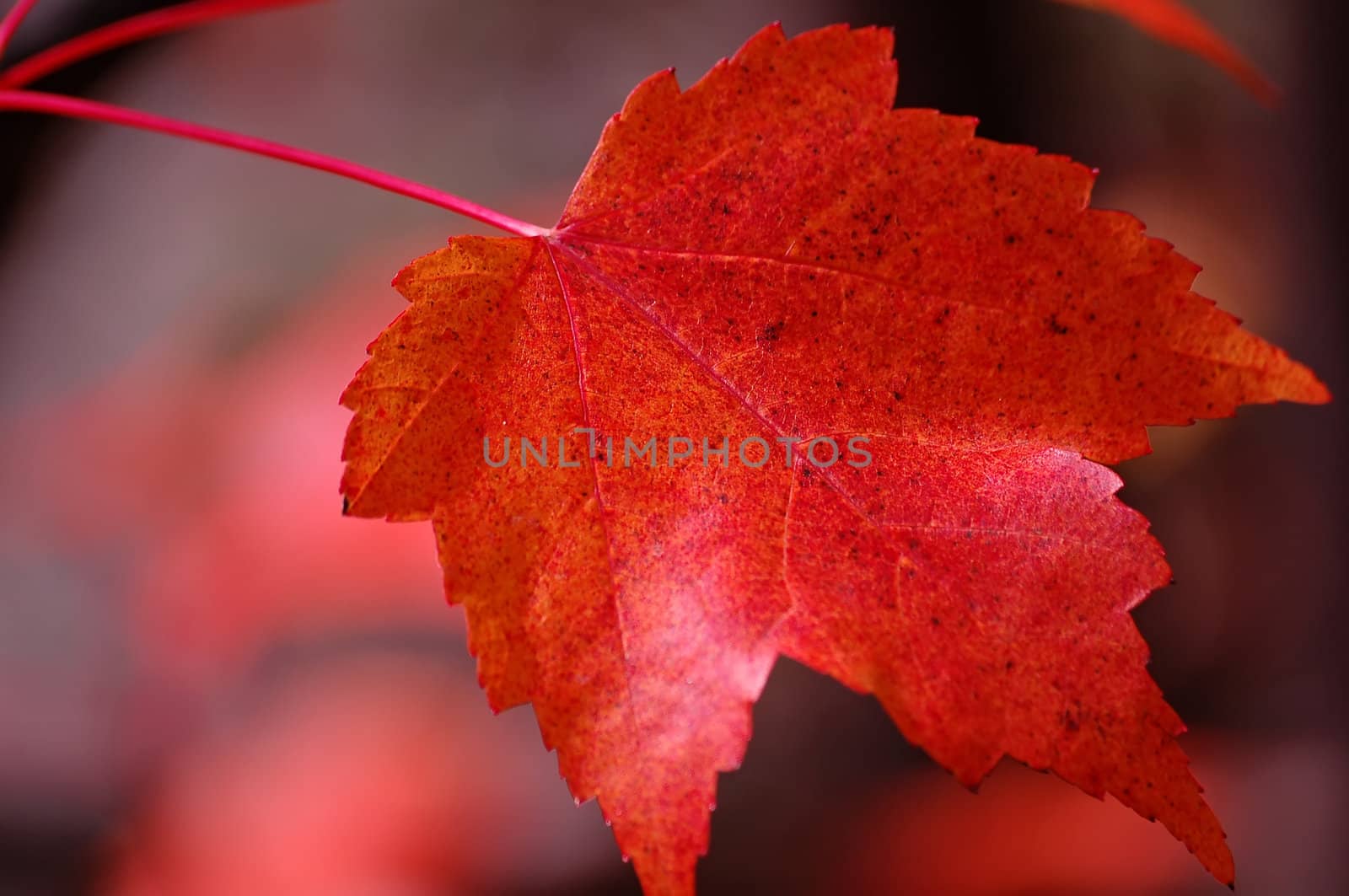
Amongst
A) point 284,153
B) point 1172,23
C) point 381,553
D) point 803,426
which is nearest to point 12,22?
point 284,153

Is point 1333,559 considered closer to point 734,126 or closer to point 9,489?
point 734,126

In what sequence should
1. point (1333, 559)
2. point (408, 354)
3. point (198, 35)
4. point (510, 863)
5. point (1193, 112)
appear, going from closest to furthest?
point (408, 354) → point (1333, 559) → point (510, 863) → point (1193, 112) → point (198, 35)

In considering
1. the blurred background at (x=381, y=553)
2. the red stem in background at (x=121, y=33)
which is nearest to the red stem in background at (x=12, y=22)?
the red stem in background at (x=121, y=33)

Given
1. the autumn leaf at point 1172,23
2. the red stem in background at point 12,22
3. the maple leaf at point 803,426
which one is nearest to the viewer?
the maple leaf at point 803,426

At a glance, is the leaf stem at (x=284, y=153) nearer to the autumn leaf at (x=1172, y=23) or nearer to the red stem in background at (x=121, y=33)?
the red stem in background at (x=121, y=33)

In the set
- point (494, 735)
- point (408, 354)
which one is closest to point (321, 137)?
point (494, 735)

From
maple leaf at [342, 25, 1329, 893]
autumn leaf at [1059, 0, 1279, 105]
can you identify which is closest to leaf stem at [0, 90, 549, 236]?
maple leaf at [342, 25, 1329, 893]
